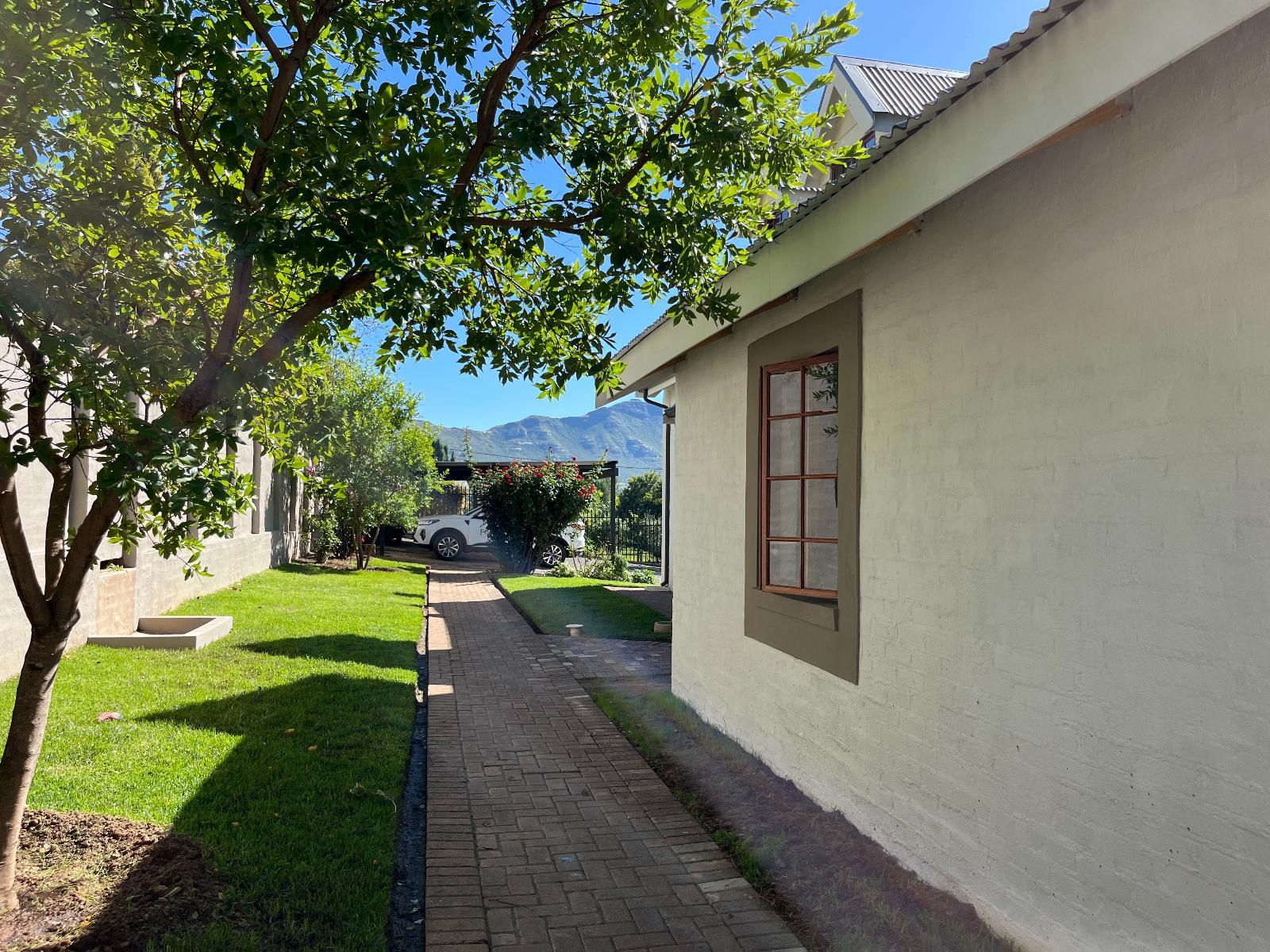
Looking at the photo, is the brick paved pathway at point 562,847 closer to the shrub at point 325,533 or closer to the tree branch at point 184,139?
the tree branch at point 184,139

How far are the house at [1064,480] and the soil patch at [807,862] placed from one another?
0.37ft

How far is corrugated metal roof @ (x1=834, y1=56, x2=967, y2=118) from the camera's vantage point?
884 cm

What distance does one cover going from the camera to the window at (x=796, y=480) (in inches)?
226

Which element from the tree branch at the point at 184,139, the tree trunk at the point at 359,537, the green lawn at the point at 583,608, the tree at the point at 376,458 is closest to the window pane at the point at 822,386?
the tree branch at the point at 184,139

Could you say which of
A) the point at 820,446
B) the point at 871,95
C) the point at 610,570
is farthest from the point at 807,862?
the point at 610,570

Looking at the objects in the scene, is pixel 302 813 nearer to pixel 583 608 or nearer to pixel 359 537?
pixel 583 608

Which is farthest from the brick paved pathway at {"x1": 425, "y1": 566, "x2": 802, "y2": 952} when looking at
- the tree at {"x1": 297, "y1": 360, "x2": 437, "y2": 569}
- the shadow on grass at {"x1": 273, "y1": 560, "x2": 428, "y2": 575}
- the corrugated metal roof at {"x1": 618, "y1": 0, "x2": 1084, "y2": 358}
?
the tree at {"x1": 297, "y1": 360, "x2": 437, "y2": 569}

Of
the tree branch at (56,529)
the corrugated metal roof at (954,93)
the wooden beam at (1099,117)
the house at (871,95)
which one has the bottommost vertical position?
the tree branch at (56,529)

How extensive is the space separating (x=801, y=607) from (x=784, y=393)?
1.76 metres

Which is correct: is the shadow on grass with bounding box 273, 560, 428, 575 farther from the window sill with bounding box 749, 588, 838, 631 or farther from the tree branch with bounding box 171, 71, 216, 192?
the tree branch with bounding box 171, 71, 216, 192

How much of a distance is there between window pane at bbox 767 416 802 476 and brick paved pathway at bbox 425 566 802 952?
224 cm

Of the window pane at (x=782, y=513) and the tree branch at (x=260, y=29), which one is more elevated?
the tree branch at (x=260, y=29)

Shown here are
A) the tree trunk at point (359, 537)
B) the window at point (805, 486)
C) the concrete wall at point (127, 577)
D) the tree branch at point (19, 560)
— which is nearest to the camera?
the tree branch at point (19, 560)

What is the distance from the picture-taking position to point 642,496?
39.7 meters
